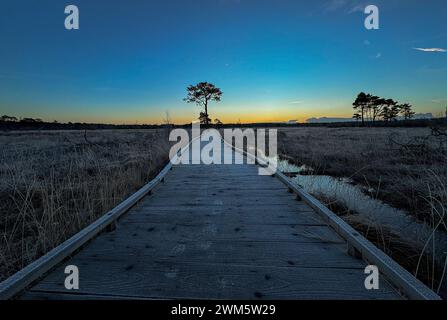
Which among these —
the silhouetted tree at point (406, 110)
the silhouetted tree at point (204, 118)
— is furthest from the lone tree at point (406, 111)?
the silhouetted tree at point (204, 118)

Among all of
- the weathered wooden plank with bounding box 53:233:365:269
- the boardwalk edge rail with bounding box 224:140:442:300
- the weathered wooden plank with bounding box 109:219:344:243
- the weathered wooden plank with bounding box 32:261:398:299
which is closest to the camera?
the boardwalk edge rail with bounding box 224:140:442:300

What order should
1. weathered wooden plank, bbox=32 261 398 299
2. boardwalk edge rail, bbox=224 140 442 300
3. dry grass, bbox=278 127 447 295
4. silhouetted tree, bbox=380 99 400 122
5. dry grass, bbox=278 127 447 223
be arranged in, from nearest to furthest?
boardwalk edge rail, bbox=224 140 442 300, weathered wooden plank, bbox=32 261 398 299, dry grass, bbox=278 127 447 295, dry grass, bbox=278 127 447 223, silhouetted tree, bbox=380 99 400 122

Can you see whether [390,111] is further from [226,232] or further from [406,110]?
[226,232]

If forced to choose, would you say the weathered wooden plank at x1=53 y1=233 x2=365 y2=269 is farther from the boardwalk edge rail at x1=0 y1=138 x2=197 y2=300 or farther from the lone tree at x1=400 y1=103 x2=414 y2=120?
the lone tree at x1=400 y1=103 x2=414 y2=120

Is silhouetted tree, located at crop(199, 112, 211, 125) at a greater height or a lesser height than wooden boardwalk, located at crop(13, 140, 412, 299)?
greater

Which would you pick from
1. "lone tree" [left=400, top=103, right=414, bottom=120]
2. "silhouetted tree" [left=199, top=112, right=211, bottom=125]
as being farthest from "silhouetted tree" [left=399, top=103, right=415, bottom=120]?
"silhouetted tree" [left=199, top=112, right=211, bottom=125]

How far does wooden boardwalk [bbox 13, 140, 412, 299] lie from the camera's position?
1.68 metres

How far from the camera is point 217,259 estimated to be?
2.10 metres

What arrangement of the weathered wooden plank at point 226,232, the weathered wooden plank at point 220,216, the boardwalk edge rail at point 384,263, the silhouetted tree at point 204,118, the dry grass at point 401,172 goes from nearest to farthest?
the boardwalk edge rail at point 384,263 → the weathered wooden plank at point 226,232 → the weathered wooden plank at point 220,216 → the dry grass at point 401,172 → the silhouetted tree at point 204,118

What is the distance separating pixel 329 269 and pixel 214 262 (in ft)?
2.99

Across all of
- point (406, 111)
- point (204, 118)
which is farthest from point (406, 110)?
point (204, 118)

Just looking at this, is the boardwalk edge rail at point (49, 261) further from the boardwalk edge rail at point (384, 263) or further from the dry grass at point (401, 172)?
the dry grass at point (401, 172)

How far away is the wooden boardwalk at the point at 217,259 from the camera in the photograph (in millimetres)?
1682

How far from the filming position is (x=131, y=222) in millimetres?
3014
